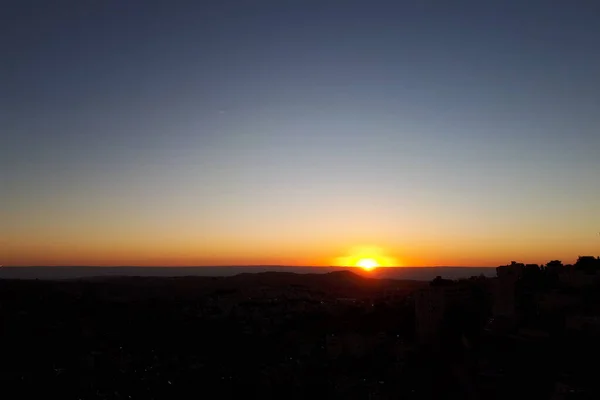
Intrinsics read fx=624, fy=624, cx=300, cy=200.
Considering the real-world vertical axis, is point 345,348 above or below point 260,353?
above

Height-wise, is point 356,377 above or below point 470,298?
below

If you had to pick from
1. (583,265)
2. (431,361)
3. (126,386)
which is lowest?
(126,386)

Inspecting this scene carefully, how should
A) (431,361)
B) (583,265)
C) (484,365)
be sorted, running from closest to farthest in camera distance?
(484,365), (431,361), (583,265)

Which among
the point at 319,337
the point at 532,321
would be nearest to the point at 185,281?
the point at 319,337

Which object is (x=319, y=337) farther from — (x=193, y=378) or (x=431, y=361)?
(x=431, y=361)

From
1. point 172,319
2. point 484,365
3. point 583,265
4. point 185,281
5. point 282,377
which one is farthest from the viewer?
point 185,281

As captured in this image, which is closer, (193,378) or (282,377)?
(282,377)
